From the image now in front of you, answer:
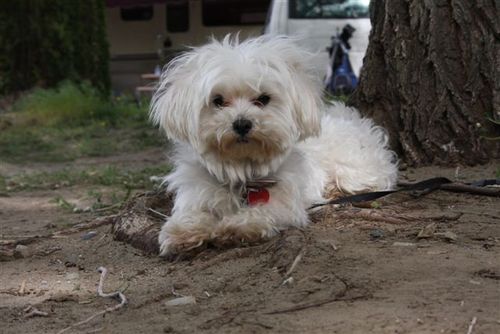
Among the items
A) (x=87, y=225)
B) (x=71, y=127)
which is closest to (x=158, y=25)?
(x=71, y=127)

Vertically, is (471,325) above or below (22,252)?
above

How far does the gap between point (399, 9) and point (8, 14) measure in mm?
10685

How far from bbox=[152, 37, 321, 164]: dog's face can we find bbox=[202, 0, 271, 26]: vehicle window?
15.5 metres

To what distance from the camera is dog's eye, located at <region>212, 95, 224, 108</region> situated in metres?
3.99

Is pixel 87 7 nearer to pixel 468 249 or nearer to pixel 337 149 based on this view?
pixel 337 149

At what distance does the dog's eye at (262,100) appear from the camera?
399 cm

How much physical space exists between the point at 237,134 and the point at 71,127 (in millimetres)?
8492

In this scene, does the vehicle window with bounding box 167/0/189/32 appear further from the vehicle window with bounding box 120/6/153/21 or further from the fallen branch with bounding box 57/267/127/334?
the fallen branch with bounding box 57/267/127/334

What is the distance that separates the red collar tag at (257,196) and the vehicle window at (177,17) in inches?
674

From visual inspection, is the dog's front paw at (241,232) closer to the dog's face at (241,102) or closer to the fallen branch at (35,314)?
the dog's face at (241,102)

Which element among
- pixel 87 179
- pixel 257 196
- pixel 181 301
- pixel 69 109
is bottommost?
pixel 69 109

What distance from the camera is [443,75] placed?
5.26 m

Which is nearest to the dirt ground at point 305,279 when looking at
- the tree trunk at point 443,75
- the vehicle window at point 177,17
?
the tree trunk at point 443,75

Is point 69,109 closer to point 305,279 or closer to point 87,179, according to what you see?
point 87,179
